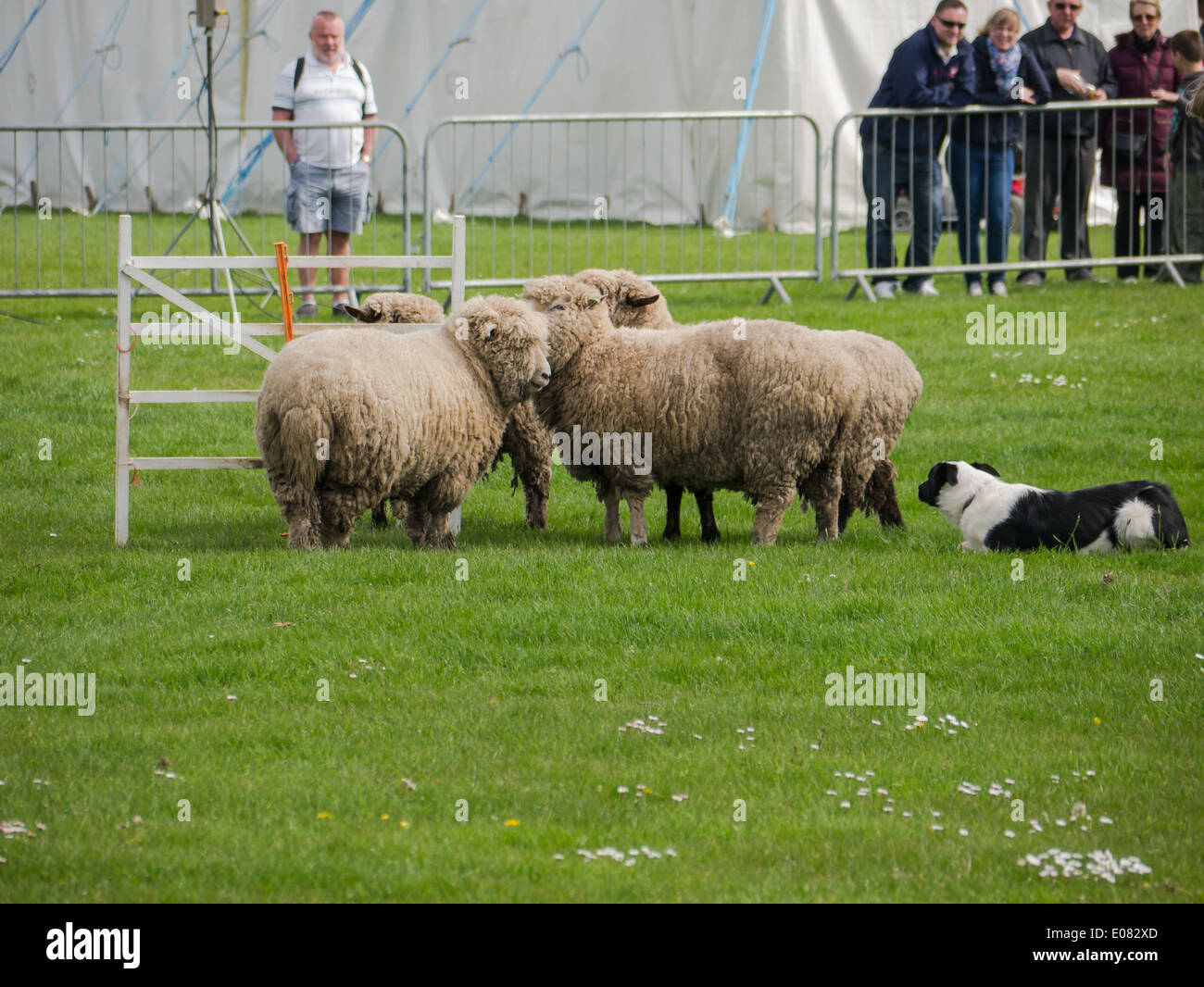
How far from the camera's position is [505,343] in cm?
760

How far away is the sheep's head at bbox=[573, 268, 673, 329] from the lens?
844cm

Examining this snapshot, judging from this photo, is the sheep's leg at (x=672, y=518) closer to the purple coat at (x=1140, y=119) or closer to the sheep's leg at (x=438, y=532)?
the sheep's leg at (x=438, y=532)

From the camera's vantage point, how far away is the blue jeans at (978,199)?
1402cm

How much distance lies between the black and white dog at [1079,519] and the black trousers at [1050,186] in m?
7.58

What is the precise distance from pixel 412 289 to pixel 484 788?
970 cm

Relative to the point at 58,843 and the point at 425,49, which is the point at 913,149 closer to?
the point at 425,49

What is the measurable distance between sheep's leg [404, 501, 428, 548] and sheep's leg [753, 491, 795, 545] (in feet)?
5.45

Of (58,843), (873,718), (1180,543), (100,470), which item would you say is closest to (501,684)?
(873,718)

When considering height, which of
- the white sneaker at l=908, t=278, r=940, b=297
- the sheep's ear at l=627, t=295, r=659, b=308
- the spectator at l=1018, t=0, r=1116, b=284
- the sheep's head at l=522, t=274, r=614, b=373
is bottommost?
the sheep's head at l=522, t=274, r=614, b=373

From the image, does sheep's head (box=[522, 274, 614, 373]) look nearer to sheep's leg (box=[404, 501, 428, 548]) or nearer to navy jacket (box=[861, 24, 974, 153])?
sheep's leg (box=[404, 501, 428, 548])

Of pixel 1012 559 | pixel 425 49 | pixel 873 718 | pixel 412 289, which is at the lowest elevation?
pixel 873 718

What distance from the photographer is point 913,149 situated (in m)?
13.9

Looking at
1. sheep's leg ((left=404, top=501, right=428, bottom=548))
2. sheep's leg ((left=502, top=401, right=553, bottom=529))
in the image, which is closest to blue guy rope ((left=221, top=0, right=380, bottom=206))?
sheep's leg ((left=502, top=401, right=553, bottom=529))

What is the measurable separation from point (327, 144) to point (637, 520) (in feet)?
22.4
